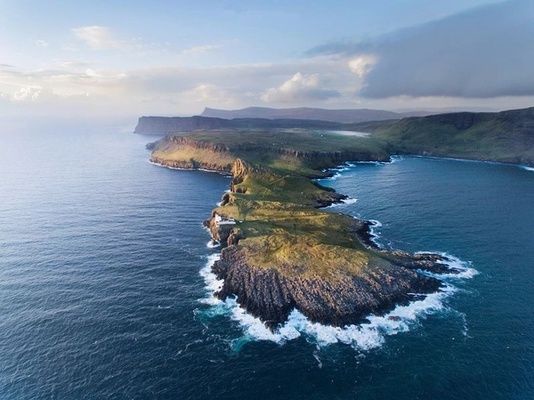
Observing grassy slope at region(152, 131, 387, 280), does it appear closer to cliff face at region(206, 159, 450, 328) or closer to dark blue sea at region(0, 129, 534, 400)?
cliff face at region(206, 159, 450, 328)

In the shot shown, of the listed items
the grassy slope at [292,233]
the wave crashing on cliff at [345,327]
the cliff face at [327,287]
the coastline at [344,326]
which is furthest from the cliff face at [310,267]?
the wave crashing on cliff at [345,327]

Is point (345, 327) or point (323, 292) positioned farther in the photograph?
point (323, 292)

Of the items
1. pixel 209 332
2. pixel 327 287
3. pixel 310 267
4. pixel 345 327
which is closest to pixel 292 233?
pixel 310 267

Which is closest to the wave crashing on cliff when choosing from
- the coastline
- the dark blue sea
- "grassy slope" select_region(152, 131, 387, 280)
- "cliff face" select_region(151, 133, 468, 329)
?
the coastline

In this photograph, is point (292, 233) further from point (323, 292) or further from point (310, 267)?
point (323, 292)

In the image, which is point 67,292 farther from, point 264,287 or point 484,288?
point 484,288

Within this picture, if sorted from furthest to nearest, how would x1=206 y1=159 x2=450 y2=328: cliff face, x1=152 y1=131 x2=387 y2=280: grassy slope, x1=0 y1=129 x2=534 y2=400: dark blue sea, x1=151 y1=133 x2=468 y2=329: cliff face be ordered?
x1=152 y1=131 x2=387 y2=280: grassy slope → x1=151 y1=133 x2=468 y2=329: cliff face → x1=206 y1=159 x2=450 y2=328: cliff face → x1=0 y1=129 x2=534 y2=400: dark blue sea

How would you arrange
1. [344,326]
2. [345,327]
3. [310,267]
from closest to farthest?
[345,327], [344,326], [310,267]

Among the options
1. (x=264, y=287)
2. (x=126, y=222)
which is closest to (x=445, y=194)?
(x=264, y=287)

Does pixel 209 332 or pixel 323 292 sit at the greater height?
pixel 323 292
